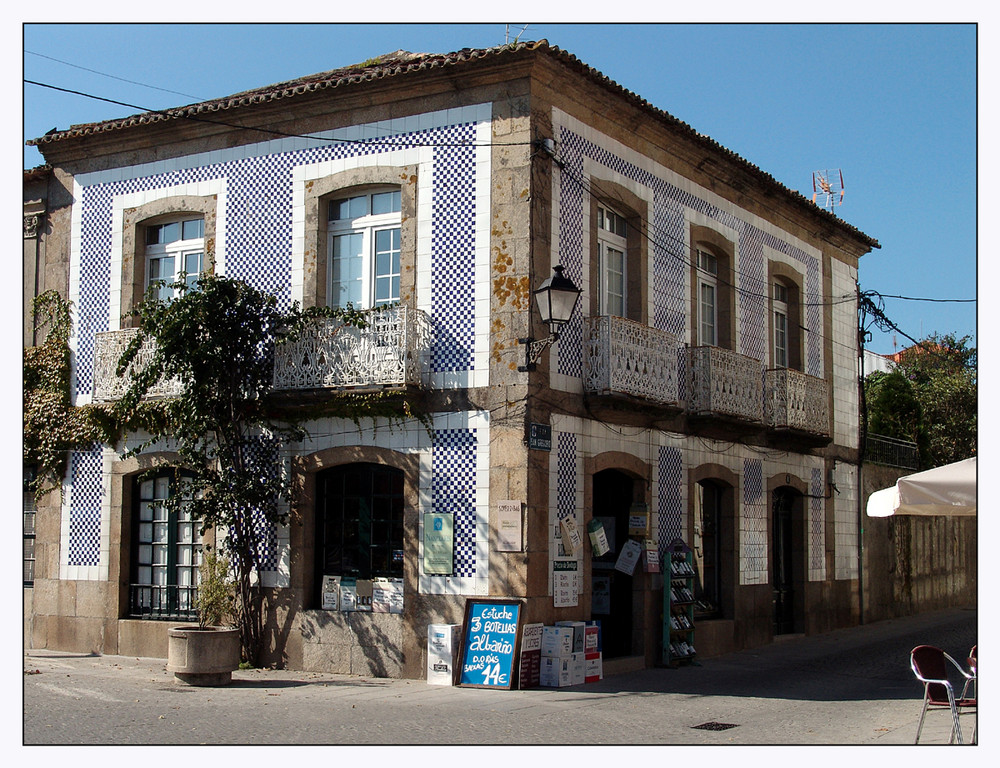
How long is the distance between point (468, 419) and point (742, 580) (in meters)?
5.84

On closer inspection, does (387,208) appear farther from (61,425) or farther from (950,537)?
(950,537)

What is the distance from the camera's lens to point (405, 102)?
543 inches

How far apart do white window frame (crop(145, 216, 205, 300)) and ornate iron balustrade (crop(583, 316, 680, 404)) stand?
5259 mm

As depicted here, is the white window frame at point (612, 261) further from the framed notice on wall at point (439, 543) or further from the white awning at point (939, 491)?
the white awning at point (939, 491)

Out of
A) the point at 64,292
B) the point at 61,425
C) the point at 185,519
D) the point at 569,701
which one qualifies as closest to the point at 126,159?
the point at 64,292

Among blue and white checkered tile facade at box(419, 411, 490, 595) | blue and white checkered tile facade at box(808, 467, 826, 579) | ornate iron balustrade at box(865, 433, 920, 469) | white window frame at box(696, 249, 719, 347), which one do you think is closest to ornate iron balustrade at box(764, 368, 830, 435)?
white window frame at box(696, 249, 719, 347)

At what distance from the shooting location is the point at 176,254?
50.9ft

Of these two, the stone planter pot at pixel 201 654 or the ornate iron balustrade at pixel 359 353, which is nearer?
the stone planter pot at pixel 201 654

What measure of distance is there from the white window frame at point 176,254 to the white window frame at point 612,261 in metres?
5.13

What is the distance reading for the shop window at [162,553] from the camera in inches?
584

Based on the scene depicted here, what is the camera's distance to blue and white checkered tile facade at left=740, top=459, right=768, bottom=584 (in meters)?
16.8

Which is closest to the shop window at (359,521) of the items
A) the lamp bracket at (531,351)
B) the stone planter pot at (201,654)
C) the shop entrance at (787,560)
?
the stone planter pot at (201,654)

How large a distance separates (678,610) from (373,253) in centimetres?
585

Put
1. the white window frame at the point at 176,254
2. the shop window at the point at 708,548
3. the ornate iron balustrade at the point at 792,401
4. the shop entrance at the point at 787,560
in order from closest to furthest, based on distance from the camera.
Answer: the white window frame at the point at 176,254, the shop window at the point at 708,548, the ornate iron balustrade at the point at 792,401, the shop entrance at the point at 787,560
